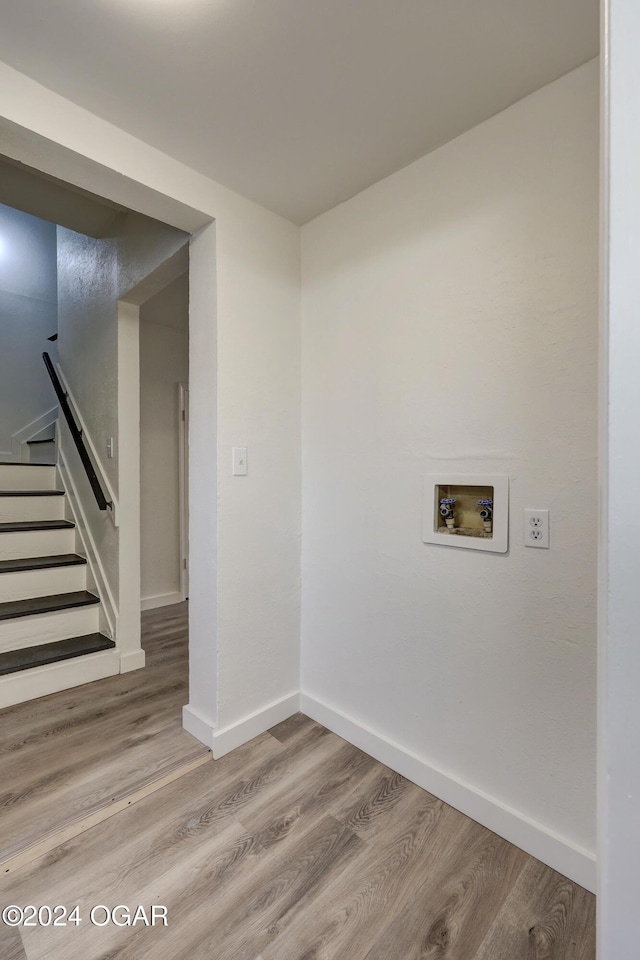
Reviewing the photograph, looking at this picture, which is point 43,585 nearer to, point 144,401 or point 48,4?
point 144,401

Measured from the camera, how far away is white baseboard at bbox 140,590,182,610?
388 cm

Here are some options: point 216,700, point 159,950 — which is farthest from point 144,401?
point 159,950

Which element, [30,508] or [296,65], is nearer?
[296,65]

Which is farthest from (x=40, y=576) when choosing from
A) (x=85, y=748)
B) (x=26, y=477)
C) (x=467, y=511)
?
(x=467, y=511)

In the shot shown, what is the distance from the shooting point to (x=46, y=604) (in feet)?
8.61

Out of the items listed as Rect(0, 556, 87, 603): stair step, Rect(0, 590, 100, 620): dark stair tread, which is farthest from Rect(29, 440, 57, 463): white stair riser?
Rect(0, 590, 100, 620): dark stair tread

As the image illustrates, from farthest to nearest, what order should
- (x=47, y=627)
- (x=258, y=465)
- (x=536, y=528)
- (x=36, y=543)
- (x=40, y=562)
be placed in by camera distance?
(x=36, y=543) < (x=40, y=562) < (x=47, y=627) < (x=258, y=465) < (x=536, y=528)

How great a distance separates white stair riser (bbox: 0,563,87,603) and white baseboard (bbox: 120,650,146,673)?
1.99ft

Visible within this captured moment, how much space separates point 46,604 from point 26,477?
127 cm

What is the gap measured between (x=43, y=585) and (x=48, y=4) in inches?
107

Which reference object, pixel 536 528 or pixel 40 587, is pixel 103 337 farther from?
pixel 536 528

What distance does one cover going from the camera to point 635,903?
51cm

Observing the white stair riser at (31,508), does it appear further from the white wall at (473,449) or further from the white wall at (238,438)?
the white wall at (473,449)

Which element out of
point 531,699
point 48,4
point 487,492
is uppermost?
point 48,4
